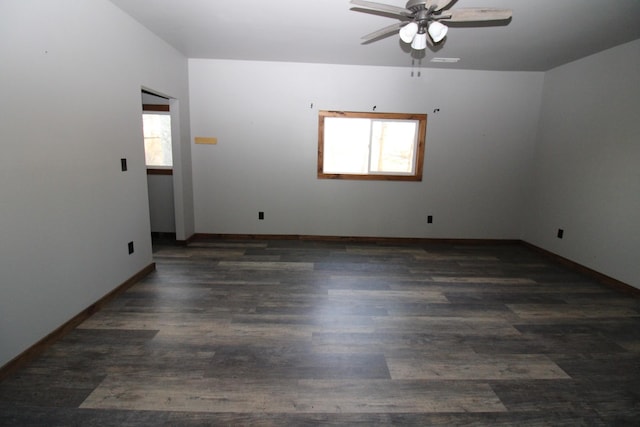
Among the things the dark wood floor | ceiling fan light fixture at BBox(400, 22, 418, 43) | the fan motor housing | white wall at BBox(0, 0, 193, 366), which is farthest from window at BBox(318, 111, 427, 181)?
white wall at BBox(0, 0, 193, 366)

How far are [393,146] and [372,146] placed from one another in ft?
1.10

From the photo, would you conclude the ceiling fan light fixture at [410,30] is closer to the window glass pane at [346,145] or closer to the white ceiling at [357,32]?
the white ceiling at [357,32]

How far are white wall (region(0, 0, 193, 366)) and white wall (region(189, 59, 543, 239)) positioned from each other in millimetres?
1412

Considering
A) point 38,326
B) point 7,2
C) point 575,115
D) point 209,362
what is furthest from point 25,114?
point 575,115

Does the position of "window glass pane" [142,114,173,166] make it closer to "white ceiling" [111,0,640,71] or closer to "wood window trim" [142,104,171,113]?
"wood window trim" [142,104,171,113]

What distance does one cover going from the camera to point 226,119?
14.4 feet

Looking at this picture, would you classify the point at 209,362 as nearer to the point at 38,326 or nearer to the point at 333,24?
the point at 38,326

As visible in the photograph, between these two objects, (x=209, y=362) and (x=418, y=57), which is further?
(x=418, y=57)

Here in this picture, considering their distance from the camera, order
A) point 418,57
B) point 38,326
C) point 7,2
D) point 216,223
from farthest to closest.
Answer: point 216,223
point 418,57
point 38,326
point 7,2

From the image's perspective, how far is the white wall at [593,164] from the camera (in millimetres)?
3152

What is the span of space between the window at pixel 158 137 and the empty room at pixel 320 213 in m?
0.03

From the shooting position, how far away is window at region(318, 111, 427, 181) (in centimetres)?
444

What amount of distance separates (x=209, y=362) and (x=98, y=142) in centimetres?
204

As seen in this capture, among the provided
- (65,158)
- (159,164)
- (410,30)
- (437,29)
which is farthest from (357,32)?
(159,164)
